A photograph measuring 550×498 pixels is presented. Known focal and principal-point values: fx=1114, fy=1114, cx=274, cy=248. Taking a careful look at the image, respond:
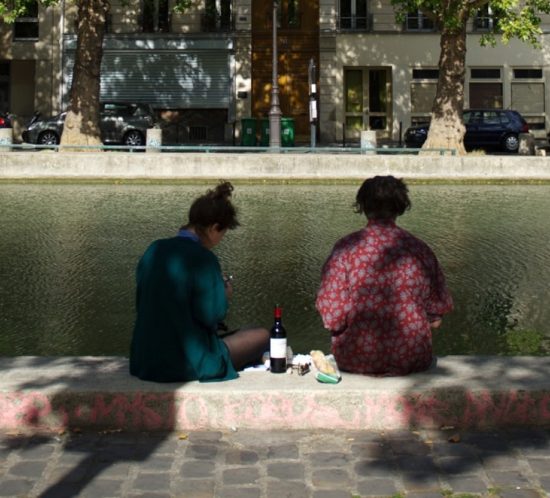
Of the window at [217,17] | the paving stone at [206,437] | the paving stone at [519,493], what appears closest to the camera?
the paving stone at [519,493]

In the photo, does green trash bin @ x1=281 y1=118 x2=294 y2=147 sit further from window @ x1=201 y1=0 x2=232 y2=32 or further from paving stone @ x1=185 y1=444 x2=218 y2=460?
paving stone @ x1=185 y1=444 x2=218 y2=460

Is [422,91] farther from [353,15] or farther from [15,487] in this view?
[15,487]

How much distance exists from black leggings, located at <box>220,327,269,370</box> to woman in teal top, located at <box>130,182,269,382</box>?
0.19 meters

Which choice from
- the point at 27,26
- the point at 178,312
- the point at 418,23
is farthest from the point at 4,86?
the point at 178,312

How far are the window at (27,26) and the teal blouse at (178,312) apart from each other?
39707mm

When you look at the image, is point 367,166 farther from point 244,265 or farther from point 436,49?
point 436,49

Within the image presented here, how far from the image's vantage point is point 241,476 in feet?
14.9

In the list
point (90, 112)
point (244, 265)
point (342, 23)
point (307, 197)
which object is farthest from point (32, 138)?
point (244, 265)

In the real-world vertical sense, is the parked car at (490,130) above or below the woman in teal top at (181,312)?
above

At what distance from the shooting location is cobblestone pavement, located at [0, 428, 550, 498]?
4363 mm

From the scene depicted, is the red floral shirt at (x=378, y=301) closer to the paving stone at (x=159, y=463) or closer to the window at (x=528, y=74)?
the paving stone at (x=159, y=463)

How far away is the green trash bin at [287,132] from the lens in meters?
33.8

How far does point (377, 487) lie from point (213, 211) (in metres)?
1.69

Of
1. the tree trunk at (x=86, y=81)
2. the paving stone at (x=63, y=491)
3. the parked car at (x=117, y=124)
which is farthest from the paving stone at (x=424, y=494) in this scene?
the parked car at (x=117, y=124)
